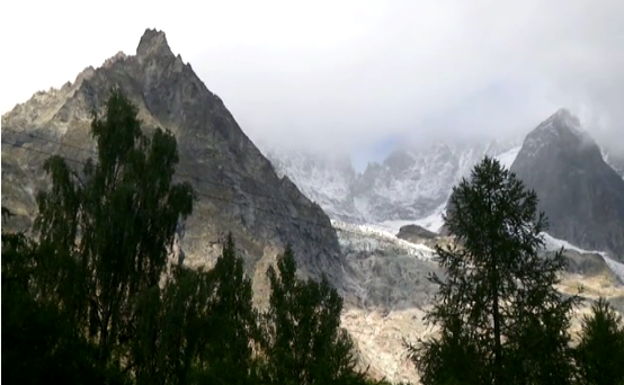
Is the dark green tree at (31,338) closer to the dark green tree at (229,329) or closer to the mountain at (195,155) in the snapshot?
the dark green tree at (229,329)

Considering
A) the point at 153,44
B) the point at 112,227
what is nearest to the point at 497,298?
the point at 112,227

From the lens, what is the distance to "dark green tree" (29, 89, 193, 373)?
65.5 feet

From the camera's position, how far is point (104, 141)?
2283cm

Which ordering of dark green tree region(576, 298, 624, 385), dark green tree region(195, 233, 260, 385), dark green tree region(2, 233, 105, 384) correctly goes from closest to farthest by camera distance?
dark green tree region(2, 233, 105, 384), dark green tree region(576, 298, 624, 385), dark green tree region(195, 233, 260, 385)

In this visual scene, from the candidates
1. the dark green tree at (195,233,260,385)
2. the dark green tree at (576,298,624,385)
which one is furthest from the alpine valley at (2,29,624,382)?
the dark green tree at (576,298,624,385)

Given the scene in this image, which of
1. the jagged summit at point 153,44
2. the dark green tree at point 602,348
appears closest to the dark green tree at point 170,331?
the dark green tree at point 602,348

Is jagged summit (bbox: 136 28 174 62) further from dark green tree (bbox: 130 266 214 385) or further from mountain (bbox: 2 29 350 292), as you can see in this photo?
dark green tree (bbox: 130 266 214 385)

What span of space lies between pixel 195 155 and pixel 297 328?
5537 inches

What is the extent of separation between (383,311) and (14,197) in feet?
302

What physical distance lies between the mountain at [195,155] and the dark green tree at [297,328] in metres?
103

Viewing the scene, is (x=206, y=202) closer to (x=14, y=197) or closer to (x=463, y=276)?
(x=14, y=197)

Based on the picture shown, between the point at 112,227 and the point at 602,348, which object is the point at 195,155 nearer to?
the point at 112,227

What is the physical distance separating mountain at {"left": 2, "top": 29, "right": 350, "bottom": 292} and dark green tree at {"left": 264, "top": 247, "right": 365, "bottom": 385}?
103444mm

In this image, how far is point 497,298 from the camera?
1902 cm
